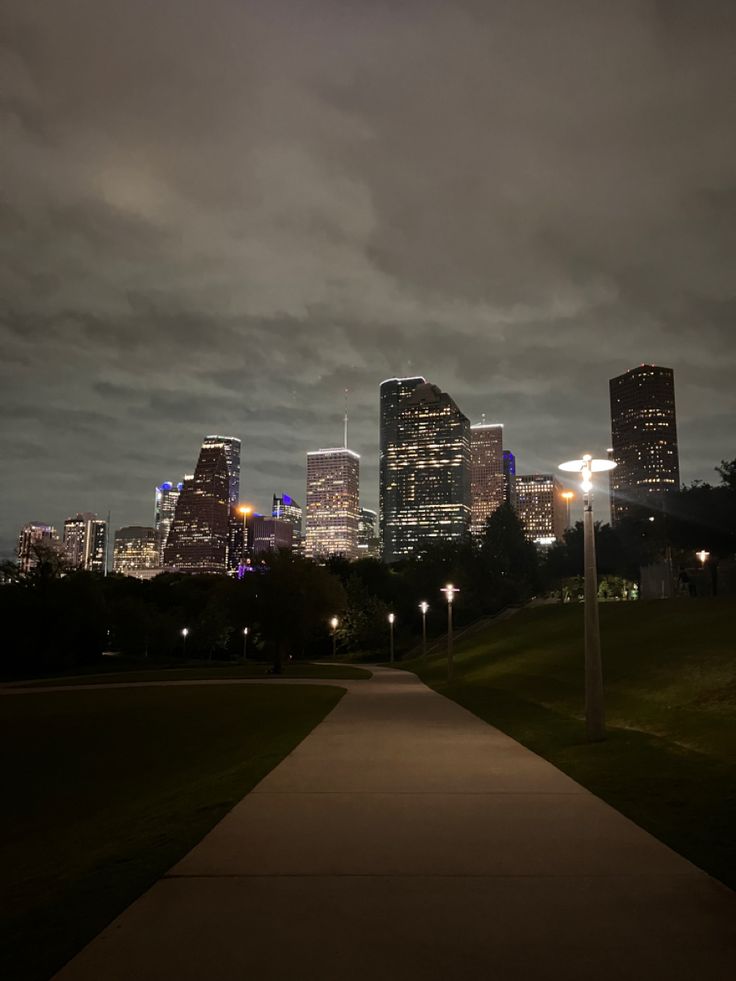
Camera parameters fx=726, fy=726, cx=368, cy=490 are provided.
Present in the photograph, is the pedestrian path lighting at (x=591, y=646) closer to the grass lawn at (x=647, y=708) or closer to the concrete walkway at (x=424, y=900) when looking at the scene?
the grass lawn at (x=647, y=708)

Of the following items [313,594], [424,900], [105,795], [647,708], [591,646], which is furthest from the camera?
[313,594]

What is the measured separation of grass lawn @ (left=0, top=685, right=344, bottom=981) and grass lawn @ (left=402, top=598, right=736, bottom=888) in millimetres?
5144

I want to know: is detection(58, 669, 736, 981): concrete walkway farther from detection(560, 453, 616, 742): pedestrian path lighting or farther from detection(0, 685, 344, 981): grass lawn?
detection(560, 453, 616, 742): pedestrian path lighting

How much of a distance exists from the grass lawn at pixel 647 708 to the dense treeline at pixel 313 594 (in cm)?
1904

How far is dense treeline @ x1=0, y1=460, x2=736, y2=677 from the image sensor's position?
60.9 m

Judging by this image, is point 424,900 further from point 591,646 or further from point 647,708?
point 647,708

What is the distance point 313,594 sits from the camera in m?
61.6

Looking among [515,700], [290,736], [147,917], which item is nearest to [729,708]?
[515,700]

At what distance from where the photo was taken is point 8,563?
265ft

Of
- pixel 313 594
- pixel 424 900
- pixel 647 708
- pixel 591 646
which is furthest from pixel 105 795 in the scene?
pixel 313 594

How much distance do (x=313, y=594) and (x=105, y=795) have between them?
4933 centimetres

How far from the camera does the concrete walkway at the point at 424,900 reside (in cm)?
455

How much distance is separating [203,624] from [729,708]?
7891cm

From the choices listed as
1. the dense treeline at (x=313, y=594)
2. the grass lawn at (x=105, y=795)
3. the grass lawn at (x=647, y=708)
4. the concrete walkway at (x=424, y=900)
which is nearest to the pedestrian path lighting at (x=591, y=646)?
the grass lawn at (x=647, y=708)
